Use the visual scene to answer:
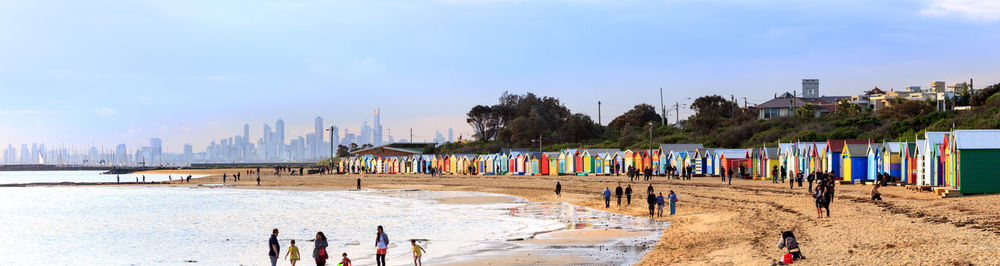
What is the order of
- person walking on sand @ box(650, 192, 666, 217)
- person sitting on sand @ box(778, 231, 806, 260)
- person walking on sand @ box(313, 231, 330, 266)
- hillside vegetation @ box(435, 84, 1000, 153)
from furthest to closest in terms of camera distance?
hillside vegetation @ box(435, 84, 1000, 153) → person walking on sand @ box(650, 192, 666, 217) → person walking on sand @ box(313, 231, 330, 266) → person sitting on sand @ box(778, 231, 806, 260)

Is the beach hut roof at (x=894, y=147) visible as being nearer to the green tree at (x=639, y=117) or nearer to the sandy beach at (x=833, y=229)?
the sandy beach at (x=833, y=229)

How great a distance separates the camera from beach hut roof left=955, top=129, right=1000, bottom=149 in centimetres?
3080

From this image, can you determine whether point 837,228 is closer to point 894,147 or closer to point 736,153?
point 894,147

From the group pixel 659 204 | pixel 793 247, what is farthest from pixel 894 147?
pixel 793 247

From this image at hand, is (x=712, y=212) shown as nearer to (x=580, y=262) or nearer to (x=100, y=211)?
(x=580, y=262)

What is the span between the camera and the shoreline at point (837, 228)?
17312mm

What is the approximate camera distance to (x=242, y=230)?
3656cm

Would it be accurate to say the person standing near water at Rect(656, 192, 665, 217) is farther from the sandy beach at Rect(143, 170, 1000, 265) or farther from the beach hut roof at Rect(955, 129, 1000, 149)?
the beach hut roof at Rect(955, 129, 1000, 149)

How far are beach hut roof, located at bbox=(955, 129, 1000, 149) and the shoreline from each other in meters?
2.24

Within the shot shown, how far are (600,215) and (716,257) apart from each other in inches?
640

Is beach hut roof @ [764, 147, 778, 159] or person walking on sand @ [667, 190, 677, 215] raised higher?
beach hut roof @ [764, 147, 778, 159]

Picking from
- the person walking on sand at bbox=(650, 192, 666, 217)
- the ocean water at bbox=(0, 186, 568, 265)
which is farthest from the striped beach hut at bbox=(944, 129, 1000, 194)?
the ocean water at bbox=(0, 186, 568, 265)

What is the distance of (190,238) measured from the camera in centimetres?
3394

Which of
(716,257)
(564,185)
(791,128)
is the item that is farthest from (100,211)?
(791,128)
